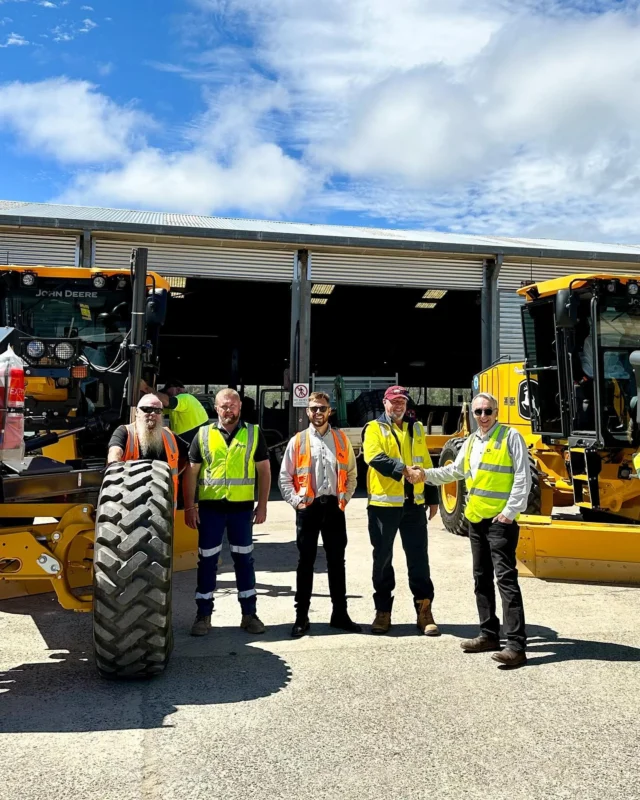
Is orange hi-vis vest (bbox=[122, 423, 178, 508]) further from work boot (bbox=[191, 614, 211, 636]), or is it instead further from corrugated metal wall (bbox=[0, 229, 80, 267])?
corrugated metal wall (bbox=[0, 229, 80, 267])

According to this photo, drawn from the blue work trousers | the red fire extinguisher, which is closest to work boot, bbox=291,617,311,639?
the blue work trousers

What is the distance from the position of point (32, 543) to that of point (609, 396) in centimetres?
561

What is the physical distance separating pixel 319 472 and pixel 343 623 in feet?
3.74

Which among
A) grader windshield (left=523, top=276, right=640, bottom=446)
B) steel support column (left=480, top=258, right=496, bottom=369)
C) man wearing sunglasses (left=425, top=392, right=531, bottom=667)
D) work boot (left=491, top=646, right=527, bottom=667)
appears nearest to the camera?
work boot (left=491, top=646, right=527, bottom=667)

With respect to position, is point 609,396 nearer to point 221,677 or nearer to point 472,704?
point 472,704

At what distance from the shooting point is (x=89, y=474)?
5.20 m

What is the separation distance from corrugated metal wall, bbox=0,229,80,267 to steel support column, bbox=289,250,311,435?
15.1ft

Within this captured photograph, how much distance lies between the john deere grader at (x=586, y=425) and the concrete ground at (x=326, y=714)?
56 centimetres

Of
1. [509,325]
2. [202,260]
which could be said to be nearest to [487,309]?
[509,325]

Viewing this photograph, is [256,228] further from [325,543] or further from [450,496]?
[325,543]

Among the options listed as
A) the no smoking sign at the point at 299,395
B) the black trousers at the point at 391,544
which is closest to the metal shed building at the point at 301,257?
the no smoking sign at the point at 299,395

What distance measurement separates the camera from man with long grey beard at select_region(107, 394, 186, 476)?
5.16 metres

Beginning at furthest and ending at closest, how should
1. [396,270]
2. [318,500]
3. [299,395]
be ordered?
[396,270] → [299,395] → [318,500]

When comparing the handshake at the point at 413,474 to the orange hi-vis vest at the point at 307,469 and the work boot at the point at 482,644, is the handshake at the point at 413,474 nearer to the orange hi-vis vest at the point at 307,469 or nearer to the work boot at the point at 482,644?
the orange hi-vis vest at the point at 307,469
